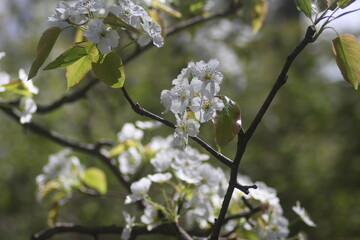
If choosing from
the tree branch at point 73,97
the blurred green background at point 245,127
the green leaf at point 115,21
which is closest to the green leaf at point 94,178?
the tree branch at point 73,97

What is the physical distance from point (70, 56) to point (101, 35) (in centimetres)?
6

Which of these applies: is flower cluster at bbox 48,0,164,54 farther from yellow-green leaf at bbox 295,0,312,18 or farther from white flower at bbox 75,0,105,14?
yellow-green leaf at bbox 295,0,312,18

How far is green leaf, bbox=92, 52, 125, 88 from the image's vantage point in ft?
2.08

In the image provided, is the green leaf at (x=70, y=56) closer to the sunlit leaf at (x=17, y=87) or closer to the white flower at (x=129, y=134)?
the sunlit leaf at (x=17, y=87)

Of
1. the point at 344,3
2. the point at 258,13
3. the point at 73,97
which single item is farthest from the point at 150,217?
the point at 258,13

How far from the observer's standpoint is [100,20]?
60 centimetres

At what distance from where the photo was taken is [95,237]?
109cm

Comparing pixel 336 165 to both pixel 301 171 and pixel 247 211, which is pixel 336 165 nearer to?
pixel 301 171

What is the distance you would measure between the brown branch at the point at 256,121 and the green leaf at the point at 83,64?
247 millimetres

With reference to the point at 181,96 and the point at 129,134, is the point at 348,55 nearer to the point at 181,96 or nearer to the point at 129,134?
the point at 181,96

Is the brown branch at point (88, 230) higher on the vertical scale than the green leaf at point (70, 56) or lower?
lower

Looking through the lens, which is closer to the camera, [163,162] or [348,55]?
[348,55]

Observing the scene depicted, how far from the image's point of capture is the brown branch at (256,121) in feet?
2.00

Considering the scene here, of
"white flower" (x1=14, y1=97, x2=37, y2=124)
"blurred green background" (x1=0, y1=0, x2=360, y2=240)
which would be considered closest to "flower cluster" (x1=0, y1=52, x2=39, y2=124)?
"white flower" (x1=14, y1=97, x2=37, y2=124)
